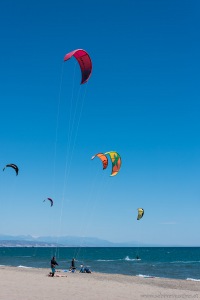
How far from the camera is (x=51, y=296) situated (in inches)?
488

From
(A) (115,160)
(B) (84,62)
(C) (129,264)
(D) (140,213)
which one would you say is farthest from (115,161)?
(C) (129,264)

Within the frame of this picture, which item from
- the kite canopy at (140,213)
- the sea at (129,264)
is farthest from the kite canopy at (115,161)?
the kite canopy at (140,213)

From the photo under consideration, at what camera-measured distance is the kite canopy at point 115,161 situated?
2305cm

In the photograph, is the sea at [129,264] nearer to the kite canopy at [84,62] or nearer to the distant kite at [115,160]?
the distant kite at [115,160]

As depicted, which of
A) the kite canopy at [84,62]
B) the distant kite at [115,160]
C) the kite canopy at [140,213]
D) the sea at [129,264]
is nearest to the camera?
the kite canopy at [84,62]

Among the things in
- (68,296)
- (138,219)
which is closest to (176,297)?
(68,296)

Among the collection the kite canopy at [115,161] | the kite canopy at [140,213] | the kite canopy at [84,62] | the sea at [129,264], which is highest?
the kite canopy at [84,62]

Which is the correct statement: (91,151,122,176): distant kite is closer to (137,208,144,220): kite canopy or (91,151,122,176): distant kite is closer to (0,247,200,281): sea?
(0,247,200,281): sea

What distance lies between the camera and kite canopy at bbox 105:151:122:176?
907 inches

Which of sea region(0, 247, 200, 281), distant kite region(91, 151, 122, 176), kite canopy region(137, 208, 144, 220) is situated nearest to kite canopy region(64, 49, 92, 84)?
distant kite region(91, 151, 122, 176)

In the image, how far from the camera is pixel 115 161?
75.8ft

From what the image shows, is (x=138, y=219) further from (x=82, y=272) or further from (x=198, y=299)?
(x=198, y=299)

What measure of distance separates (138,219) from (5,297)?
71.9 ft

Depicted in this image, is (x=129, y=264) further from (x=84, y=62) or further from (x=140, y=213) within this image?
(x=84, y=62)
